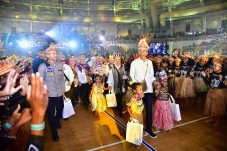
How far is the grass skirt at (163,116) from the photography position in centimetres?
492

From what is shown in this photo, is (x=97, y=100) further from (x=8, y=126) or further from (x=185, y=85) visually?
(x=8, y=126)

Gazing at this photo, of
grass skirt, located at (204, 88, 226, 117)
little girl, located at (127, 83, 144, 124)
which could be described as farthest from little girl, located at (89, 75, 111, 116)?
grass skirt, located at (204, 88, 226, 117)

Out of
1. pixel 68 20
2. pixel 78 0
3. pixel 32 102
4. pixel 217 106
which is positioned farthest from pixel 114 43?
pixel 32 102

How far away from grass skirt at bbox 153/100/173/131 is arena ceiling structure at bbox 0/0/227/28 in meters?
15.4

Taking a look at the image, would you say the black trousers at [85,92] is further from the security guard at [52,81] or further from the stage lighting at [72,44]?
the stage lighting at [72,44]

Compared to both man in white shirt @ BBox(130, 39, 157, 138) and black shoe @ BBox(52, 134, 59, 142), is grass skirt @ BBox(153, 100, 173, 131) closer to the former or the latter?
man in white shirt @ BBox(130, 39, 157, 138)

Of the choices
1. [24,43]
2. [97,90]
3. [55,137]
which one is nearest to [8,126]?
[55,137]

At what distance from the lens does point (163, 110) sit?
4.95m

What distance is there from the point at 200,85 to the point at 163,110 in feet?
10.6

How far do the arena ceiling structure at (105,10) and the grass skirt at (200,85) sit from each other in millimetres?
12277

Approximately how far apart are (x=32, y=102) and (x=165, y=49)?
18071 mm

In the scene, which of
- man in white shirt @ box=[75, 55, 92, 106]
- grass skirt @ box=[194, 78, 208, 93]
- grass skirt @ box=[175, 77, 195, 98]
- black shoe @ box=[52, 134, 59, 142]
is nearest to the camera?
black shoe @ box=[52, 134, 59, 142]

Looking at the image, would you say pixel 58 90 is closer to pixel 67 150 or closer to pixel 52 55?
pixel 52 55

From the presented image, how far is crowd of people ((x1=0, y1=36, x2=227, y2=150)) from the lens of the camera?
1803 mm
